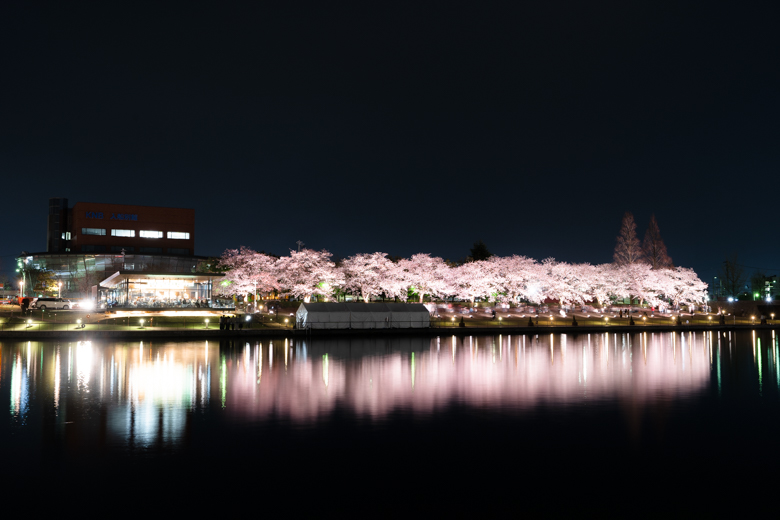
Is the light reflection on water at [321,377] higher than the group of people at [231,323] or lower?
lower

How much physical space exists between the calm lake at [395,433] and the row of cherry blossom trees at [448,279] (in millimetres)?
37113

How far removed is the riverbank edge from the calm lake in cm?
955

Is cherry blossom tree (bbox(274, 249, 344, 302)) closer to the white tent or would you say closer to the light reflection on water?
the white tent

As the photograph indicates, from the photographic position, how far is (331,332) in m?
43.5

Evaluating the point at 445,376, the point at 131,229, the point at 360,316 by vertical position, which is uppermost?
the point at 131,229

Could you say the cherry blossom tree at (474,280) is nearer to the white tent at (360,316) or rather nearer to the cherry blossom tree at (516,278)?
the cherry blossom tree at (516,278)

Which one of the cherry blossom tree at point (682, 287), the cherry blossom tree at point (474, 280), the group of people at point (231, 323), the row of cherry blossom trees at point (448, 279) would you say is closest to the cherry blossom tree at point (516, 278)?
the row of cherry blossom trees at point (448, 279)

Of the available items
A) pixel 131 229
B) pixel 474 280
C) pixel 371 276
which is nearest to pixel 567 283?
pixel 474 280

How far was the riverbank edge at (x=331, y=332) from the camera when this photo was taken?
123 feet

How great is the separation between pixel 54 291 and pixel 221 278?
33849 mm

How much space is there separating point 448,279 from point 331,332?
3108 centimetres

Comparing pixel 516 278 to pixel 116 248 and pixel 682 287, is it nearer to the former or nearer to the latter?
pixel 682 287

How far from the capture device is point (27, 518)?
9.16 m

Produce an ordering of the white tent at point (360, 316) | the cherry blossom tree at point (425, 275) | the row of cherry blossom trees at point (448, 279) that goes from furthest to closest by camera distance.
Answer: the cherry blossom tree at point (425, 275)
the row of cherry blossom trees at point (448, 279)
the white tent at point (360, 316)
